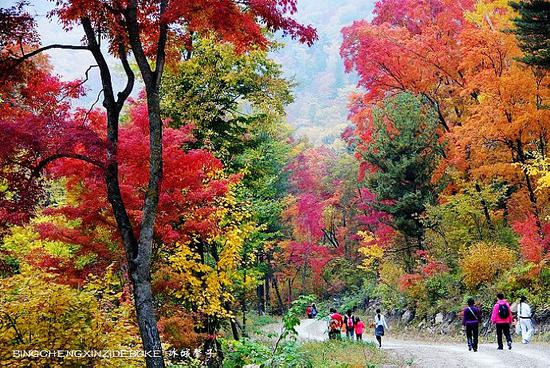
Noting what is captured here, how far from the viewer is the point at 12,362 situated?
633 cm

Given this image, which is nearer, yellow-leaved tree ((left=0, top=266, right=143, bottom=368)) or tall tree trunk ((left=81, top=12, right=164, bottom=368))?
yellow-leaved tree ((left=0, top=266, right=143, bottom=368))

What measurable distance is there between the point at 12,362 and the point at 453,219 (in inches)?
728

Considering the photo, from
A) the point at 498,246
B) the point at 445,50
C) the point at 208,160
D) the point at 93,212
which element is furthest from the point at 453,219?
the point at 93,212

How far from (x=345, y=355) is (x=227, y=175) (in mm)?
6995

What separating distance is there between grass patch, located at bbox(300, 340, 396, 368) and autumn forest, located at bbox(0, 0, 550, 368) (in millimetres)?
175

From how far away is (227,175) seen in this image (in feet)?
54.8

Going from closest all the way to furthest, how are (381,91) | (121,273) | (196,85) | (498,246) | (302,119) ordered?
(121,273) < (196,85) < (498,246) < (381,91) < (302,119)

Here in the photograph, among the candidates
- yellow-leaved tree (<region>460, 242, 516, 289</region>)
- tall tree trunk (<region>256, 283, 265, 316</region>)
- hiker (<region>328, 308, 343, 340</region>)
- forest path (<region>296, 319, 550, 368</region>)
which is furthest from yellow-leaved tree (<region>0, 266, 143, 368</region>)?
tall tree trunk (<region>256, 283, 265, 316</region>)

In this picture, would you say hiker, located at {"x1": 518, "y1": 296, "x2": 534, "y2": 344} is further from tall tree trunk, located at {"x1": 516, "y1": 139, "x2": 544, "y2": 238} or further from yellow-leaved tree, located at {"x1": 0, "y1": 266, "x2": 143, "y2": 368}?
yellow-leaved tree, located at {"x1": 0, "y1": 266, "x2": 143, "y2": 368}

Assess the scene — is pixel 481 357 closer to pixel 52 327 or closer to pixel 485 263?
pixel 485 263

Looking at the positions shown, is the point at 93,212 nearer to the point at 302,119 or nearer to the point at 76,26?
the point at 76,26

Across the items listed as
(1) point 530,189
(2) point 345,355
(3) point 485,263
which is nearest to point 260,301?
(3) point 485,263

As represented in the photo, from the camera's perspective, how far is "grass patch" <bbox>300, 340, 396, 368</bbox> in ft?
34.9

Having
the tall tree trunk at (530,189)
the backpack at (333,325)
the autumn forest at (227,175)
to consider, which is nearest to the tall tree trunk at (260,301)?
the autumn forest at (227,175)
